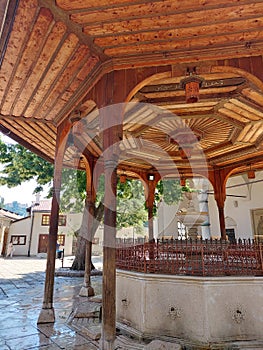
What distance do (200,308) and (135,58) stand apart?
11.7ft

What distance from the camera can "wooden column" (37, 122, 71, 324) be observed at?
423 centimetres

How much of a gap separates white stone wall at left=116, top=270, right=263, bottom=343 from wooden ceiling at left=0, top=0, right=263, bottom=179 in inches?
109

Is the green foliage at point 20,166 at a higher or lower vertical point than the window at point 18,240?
higher

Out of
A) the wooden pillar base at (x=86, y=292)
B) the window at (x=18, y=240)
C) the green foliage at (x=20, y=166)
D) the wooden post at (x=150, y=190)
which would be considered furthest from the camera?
the window at (x=18, y=240)

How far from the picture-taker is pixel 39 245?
841 inches

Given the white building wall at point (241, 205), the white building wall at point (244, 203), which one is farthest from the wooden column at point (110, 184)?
the white building wall at point (244, 203)

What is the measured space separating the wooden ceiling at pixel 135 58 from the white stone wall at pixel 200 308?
109 inches

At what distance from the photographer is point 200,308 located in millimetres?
3600

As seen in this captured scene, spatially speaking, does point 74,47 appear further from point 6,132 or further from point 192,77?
point 6,132

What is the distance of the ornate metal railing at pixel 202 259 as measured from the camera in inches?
151

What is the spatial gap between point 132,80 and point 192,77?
0.76 metres

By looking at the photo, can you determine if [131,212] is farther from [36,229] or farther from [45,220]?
[36,229]

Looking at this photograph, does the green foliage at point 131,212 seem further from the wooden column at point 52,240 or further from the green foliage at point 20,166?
the wooden column at point 52,240

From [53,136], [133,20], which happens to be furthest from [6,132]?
[133,20]
